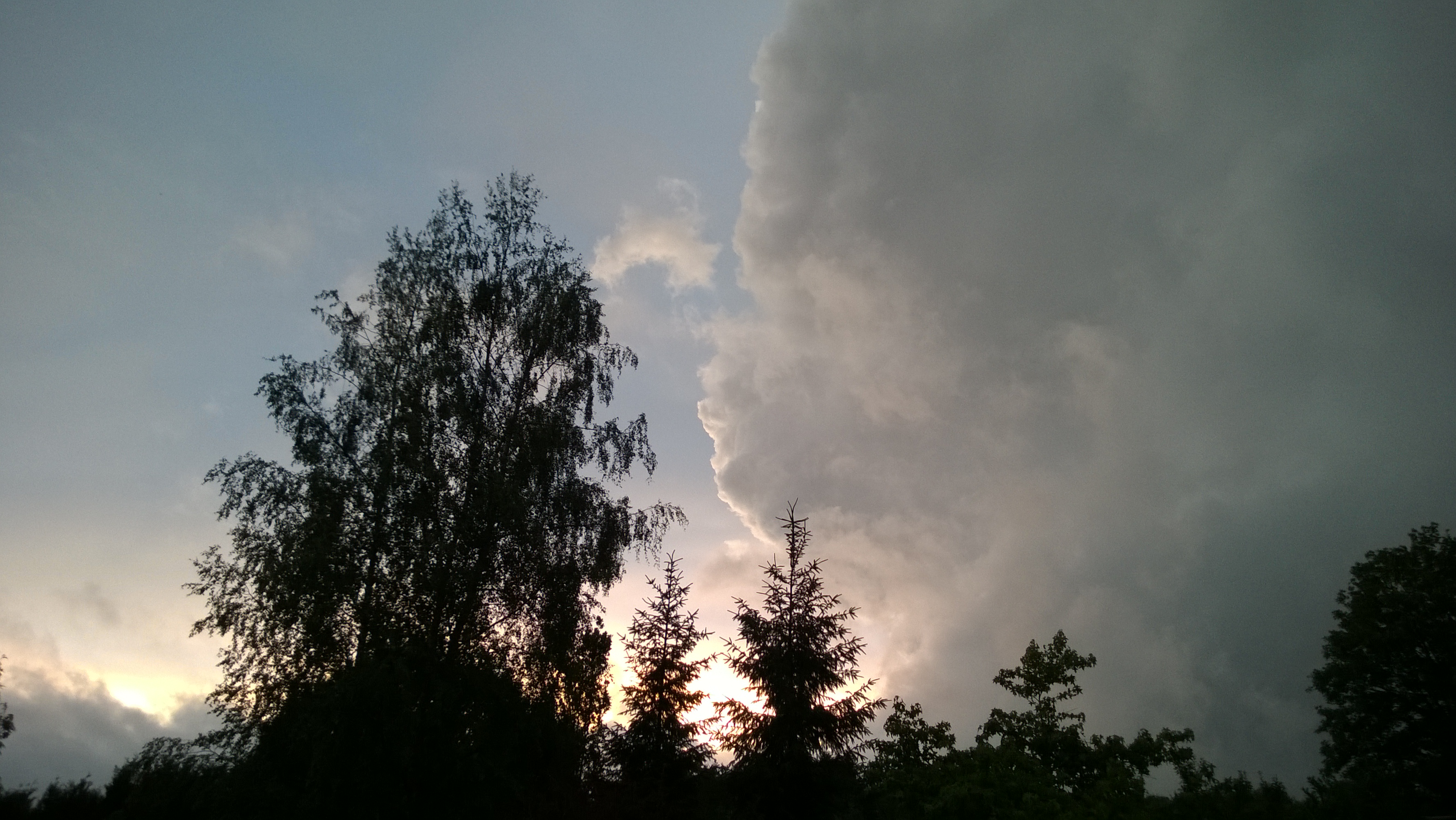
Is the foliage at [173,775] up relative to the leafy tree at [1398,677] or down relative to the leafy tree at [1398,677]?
down

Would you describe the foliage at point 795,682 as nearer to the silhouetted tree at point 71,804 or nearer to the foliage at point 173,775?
the foliage at point 173,775

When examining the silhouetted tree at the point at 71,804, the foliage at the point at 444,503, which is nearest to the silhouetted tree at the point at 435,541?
the foliage at the point at 444,503

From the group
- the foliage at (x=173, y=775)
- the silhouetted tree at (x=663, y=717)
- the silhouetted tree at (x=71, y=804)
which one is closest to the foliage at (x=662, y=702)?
the silhouetted tree at (x=663, y=717)

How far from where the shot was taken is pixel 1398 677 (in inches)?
1483

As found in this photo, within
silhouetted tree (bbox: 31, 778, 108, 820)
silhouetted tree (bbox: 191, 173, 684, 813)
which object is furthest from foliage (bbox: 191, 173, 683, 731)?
silhouetted tree (bbox: 31, 778, 108, 820)

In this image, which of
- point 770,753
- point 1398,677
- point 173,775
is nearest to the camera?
point 173,775

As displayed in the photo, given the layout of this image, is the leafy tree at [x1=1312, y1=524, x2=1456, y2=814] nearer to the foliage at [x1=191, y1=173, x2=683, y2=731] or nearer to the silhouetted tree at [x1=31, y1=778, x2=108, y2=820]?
the foliage at [x1=191, y1=173, x2=683, y2=731]

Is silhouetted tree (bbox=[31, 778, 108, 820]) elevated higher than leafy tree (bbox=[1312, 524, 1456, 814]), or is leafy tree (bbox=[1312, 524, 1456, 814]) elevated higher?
leafy tree (bbox=[1312, 524, 1456, 814])

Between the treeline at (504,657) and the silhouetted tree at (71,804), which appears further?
the silhouetted tree at (71,804)

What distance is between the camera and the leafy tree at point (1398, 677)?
117 ft

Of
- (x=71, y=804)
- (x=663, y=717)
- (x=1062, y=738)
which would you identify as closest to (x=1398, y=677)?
(x=1062, y=738)

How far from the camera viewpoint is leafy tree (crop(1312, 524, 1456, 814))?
3562 centimetres

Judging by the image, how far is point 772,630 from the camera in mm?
27875

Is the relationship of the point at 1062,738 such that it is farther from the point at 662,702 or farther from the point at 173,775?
the point at 173,775
